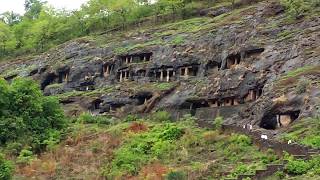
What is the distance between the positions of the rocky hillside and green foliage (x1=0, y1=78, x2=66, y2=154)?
8.49m

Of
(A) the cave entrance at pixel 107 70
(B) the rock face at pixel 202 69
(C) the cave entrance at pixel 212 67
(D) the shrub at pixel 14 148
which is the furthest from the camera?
(A) the cave entrance at pixel 107 70

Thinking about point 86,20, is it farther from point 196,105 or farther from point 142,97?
point 196,105

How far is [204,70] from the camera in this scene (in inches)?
2247

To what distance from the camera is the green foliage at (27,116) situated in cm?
4656

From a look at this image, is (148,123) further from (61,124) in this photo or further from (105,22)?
(105,22)

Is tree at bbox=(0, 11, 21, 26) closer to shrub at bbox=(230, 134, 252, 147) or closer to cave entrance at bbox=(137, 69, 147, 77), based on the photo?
cave entrance at bbox=(137, 69, 147, 77)

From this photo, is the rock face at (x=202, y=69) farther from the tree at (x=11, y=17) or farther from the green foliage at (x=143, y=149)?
the tree at (x=11, y=17)

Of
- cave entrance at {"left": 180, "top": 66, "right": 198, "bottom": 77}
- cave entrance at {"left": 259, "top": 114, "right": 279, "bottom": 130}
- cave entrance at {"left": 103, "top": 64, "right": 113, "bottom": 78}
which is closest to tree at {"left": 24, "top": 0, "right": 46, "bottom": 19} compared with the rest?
cave entrance at {"left": 103, "top": 64, "right": 113, "bottom": 78}

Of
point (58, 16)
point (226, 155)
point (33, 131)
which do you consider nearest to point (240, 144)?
point (226, 155)

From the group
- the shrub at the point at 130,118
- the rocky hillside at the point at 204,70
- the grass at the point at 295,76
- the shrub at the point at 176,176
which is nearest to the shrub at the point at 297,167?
the shrub at the point at 176,176

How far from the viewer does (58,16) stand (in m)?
96.4

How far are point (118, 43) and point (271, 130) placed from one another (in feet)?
113

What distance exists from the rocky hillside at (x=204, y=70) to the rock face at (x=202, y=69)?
0.10m

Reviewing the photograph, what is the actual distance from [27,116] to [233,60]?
18.9m
